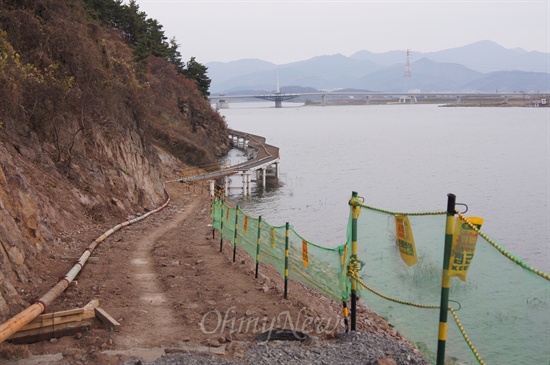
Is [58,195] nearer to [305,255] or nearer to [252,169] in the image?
[305,255]

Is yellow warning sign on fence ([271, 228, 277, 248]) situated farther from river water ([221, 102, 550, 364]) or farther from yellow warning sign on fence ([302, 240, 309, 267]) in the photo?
river water ([221, 102, 550, 364])

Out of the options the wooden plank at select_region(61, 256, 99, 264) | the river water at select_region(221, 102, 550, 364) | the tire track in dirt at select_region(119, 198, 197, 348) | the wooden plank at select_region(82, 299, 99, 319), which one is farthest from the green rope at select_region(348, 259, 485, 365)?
the wooden plank at select_region(61, 256, 99, 264)

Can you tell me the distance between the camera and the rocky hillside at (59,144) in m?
12.7

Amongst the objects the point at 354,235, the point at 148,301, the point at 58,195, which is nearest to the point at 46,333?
the point at 148,301

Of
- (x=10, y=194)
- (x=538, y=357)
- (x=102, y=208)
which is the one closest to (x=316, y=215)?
(x=102, y=208)

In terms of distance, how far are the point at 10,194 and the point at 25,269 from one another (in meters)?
2.41

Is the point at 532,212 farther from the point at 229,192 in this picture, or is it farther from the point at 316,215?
the point at 229,192

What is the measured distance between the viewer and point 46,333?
8734 mm

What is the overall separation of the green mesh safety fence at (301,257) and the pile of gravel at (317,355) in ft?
3.98

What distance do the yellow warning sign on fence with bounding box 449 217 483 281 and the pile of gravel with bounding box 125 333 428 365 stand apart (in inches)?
71.0

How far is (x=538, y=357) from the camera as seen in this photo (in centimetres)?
623

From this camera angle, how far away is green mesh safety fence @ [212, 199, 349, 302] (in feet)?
32.8

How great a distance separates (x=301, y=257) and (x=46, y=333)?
17.6ft

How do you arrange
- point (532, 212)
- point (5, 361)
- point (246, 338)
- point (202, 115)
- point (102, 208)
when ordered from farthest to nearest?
point (202, 115), point (532, 212), point (102, 208), point (246, 338), point (5, 361)
